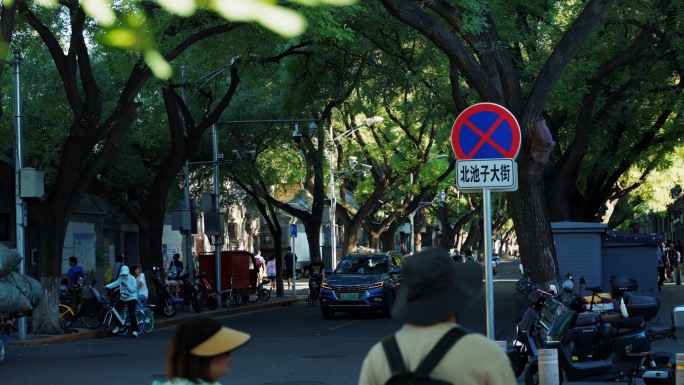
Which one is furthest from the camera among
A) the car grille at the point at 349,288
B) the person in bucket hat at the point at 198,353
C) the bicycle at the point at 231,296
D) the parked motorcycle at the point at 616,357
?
the bicycle at the point at 231,296

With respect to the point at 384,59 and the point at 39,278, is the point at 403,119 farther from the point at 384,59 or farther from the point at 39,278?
the point at 39,278

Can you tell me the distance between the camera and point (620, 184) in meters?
45.9

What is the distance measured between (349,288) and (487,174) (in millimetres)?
18557

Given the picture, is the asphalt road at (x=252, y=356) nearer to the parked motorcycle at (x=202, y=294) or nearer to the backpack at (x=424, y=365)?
the parked motorcycle at (x=202, y=294)

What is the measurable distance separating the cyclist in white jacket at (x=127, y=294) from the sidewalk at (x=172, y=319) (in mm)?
808

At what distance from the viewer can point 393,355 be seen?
401cm

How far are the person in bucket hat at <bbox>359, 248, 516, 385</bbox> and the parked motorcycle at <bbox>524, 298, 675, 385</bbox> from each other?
319 inches

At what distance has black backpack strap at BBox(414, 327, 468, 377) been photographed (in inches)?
154

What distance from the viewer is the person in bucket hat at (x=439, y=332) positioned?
392 centimetres

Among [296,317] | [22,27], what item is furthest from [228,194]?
[22,27]

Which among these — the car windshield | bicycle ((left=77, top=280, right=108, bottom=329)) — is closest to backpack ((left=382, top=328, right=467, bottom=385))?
bicycle ((left=77, top=280, right=108, bottom=329))

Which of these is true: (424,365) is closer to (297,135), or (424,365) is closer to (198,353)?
(198,353)

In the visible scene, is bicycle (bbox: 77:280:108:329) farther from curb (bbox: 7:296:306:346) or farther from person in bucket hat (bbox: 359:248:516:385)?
person in bucket hat (bbox: 359:248:516:385)

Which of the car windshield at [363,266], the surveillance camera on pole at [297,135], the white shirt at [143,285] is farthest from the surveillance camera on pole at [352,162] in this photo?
the white shirt at [143,285]
